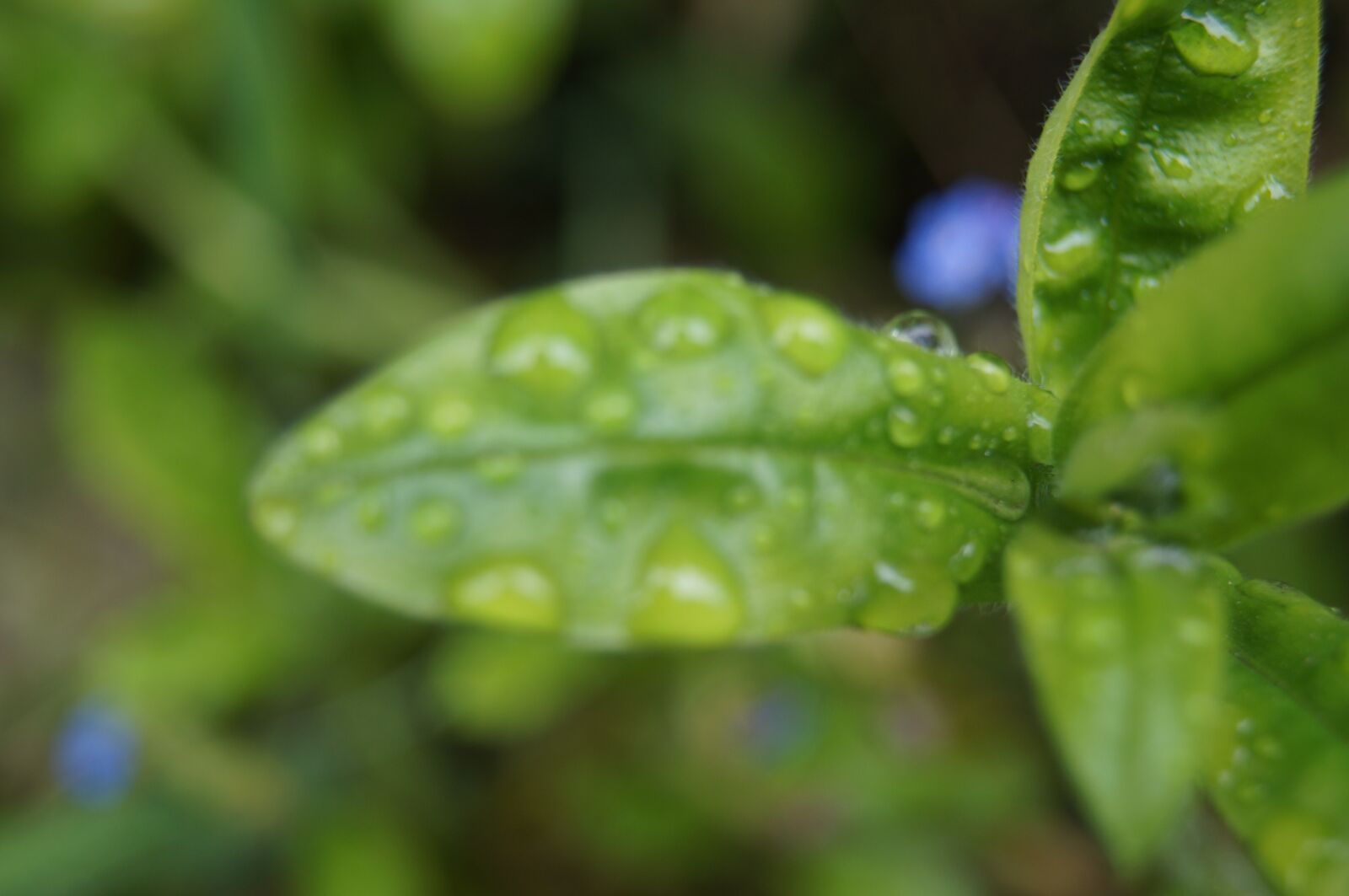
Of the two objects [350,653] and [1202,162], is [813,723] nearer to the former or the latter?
[350,653]

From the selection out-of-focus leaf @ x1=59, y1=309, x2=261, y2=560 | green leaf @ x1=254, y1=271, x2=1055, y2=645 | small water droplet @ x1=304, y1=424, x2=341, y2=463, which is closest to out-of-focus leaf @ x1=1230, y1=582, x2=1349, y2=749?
green leaf @ x1=254, y1=271, x2=1055, y2=645

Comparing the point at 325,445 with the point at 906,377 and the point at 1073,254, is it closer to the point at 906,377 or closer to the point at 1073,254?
the point at 906,377

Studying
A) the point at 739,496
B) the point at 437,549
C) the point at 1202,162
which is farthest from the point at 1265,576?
the point at 437,549

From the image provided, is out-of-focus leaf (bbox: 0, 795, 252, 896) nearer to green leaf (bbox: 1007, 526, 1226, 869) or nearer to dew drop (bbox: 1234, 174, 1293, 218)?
green leaf (bbox: 1007, 526, 1226, 869)

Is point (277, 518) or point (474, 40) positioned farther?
point (474, 40)

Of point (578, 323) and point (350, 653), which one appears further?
point (350, 653)

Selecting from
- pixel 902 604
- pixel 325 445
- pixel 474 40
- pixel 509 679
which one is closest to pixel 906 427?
pixel 902 604
